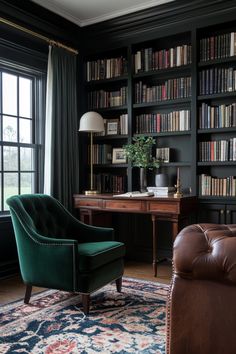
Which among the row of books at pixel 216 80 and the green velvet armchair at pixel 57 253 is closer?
the green velvet armchair at pixel 57 253

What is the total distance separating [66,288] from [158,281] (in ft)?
3.85

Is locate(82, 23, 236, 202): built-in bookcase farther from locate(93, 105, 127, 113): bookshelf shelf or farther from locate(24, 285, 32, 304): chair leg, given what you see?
locate(24, 285, 32, 304): chair leg

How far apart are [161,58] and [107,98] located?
33.2 inches

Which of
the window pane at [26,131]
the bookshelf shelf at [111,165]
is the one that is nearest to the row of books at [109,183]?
the bookshelf shelf at [111,165]

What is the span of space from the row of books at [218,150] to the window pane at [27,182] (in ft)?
6.28

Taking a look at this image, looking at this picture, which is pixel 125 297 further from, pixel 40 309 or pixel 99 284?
pixel 40 309

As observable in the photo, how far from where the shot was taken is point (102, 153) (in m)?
4.66

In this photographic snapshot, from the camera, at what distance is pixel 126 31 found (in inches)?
171

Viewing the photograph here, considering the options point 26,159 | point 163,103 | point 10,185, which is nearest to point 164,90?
point 163,103

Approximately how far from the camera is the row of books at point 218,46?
148 inches

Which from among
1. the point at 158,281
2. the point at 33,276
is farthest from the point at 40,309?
the point at 158,281

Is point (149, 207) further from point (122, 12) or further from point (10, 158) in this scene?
point (122, 12)

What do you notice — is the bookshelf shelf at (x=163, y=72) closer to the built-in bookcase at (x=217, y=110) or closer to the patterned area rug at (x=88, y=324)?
the built-in bookcase at (x=217, y=110)

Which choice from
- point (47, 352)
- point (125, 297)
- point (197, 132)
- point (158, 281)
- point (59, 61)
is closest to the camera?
point (47, 352)
